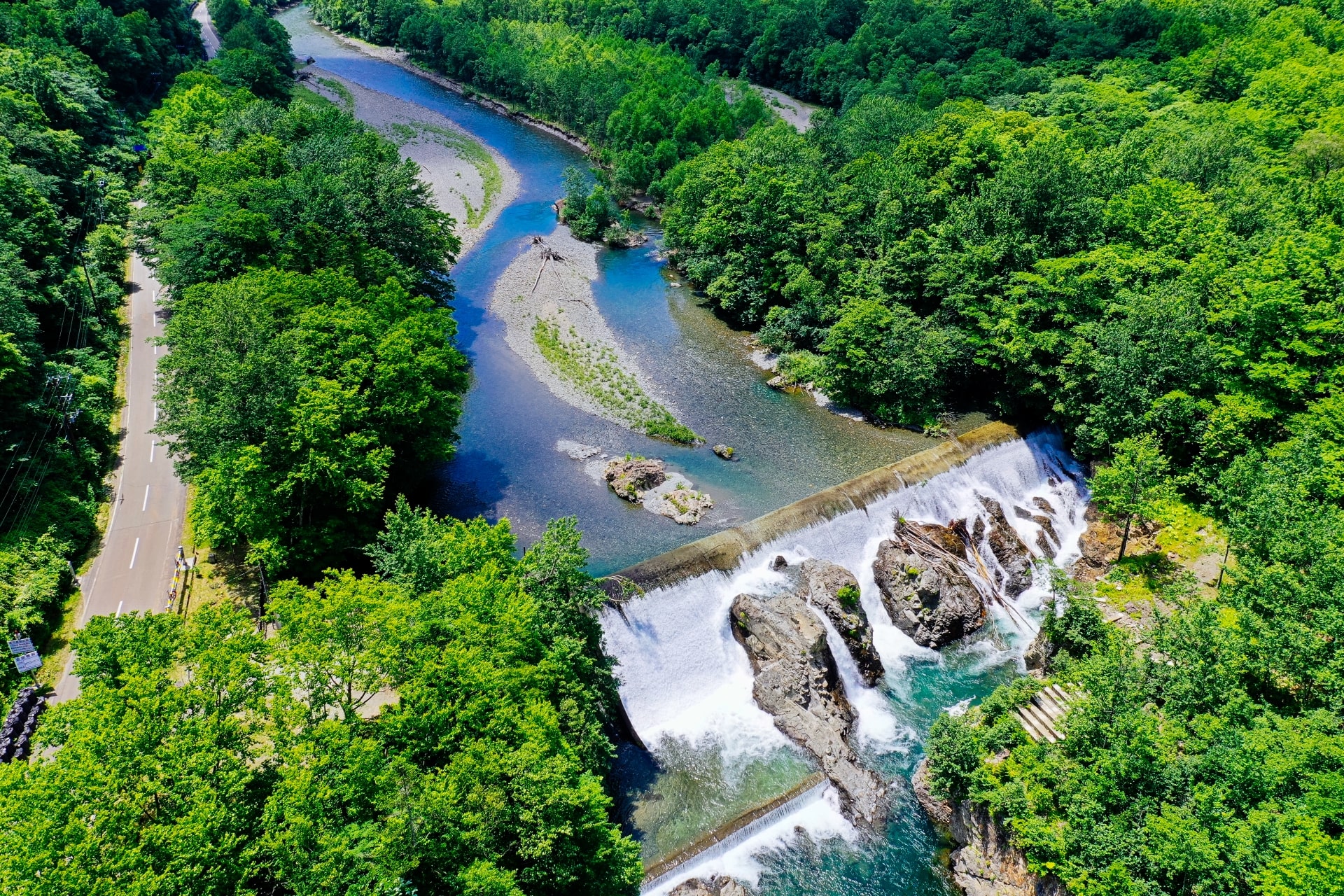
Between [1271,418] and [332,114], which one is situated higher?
[1271,418]

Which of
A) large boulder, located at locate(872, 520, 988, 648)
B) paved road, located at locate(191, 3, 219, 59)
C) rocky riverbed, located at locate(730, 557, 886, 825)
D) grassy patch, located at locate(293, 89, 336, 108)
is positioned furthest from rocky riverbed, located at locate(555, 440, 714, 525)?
paved road, located at locate(191, 3, 219, 59)

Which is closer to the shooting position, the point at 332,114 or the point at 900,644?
the point at 900,644

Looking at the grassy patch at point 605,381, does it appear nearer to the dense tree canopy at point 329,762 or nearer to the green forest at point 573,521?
the green forest at point 573,521

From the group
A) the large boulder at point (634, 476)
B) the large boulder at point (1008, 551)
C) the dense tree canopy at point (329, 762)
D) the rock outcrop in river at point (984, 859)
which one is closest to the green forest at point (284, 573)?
the dense tree canopy at point (329, 762)

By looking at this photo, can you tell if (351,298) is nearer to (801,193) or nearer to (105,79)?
(801,193)

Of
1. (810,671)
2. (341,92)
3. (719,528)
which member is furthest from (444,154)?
(810,671)

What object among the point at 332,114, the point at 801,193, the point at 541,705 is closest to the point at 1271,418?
the point at 801,193

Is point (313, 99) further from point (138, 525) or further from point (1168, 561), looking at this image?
point (1168, 561)
